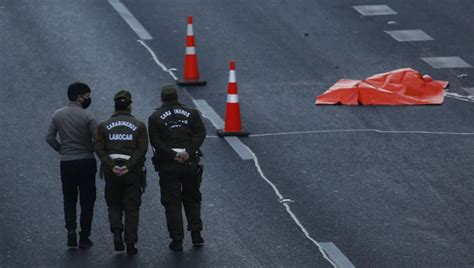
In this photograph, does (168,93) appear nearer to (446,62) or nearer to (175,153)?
(175,153)

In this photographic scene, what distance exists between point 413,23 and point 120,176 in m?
11.9

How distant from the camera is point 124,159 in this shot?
1422cm

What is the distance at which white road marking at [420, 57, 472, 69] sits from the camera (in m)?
22.6

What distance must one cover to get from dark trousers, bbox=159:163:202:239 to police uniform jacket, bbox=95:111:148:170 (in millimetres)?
424

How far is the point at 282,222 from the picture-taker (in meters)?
15.4

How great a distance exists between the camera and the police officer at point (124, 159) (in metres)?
14.2

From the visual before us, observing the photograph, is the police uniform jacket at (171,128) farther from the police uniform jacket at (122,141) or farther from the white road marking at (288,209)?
the white road marking at (288,209)

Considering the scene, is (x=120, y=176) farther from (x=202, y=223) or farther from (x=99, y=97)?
(x=99, y=97)

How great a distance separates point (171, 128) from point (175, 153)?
264mm

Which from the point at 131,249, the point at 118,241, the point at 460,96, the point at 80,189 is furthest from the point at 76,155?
the point at 460,96

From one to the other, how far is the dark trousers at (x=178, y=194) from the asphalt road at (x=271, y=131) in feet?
0.90

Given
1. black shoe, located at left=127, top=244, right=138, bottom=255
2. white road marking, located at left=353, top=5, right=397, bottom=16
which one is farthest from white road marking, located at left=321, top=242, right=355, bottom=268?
white road marking, located at left=353, top=5, right=397, bottom=16

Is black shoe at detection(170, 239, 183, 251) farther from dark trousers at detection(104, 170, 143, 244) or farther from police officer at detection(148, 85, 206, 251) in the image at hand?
dark trousers at detection(104, 170, 143, 244)

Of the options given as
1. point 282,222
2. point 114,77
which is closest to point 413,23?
point 114,77
